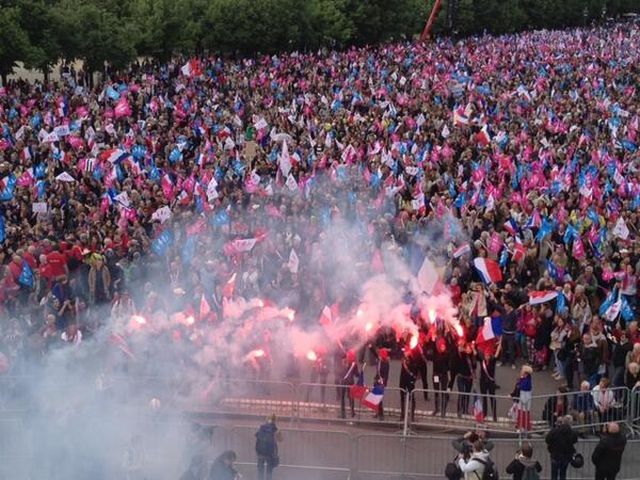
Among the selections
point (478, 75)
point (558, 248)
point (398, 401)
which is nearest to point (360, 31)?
point (478, 75)

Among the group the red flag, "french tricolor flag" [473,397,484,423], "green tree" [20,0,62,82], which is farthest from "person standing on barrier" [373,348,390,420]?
"green tree" [20,0,62,82]

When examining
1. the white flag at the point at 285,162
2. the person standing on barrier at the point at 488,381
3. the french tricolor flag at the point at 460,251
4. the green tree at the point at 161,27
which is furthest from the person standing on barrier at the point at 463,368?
the green tree at the point at 161,27

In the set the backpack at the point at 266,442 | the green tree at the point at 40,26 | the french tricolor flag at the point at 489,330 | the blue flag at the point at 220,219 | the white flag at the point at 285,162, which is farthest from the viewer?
the green tree at the point at 40,26

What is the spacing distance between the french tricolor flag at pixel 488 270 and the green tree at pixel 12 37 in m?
28.1

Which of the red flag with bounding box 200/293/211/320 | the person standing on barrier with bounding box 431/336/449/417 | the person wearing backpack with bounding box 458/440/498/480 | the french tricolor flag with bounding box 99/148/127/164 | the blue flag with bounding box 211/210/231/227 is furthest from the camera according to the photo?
the french tricolor flag with bounding box 99/148/127/164

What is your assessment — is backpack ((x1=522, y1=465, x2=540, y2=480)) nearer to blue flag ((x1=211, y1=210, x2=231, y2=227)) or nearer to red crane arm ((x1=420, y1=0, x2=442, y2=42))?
blue flag ((x1=211, y1=210, x2=231, y2=227))

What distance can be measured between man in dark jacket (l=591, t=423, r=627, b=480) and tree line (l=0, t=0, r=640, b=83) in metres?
34.3

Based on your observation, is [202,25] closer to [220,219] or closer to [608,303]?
[220,219]

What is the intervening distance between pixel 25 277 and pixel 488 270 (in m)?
7.94

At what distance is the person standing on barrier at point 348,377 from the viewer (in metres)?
16.5

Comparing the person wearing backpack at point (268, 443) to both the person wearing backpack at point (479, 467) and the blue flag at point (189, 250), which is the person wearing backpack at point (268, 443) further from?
the blue flag at point (189, 250)

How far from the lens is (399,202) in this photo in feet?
82.1

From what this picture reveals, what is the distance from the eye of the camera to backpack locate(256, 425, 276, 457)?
45.9ft

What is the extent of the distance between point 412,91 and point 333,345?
2606cm
